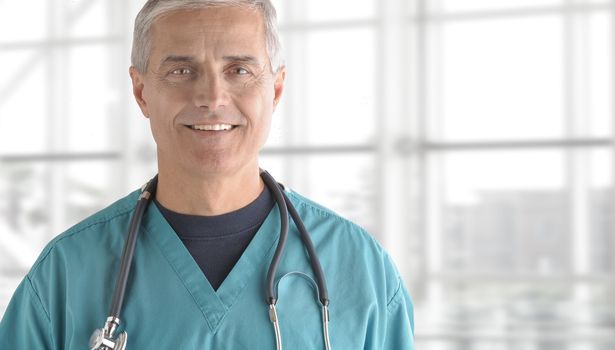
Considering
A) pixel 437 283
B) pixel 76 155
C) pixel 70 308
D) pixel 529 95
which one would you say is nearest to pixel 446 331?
pixel 437 283

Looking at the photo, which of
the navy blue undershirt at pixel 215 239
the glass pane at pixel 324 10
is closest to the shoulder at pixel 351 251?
the navy blue undershirt at pixel 215 239

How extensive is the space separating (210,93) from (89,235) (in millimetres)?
288

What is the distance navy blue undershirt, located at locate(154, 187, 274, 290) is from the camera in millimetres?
1089

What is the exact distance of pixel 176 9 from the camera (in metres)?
1.01

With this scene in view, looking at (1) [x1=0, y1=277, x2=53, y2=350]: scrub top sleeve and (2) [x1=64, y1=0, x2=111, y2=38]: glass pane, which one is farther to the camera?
(2) [x1=64, y1=0, x2=111, y2=38]: glass pane

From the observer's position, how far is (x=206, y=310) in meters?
1.06

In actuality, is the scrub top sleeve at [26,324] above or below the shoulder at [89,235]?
below

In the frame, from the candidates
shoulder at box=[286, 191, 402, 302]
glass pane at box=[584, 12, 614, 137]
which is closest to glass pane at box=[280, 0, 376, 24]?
glass pane at box=[584, 12, 614, 137]

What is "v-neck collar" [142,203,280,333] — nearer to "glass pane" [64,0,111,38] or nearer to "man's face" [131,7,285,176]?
"man's face" [131,7,285,176]

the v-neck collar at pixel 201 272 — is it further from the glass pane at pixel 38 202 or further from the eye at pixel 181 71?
the glass pane at pixel 38 202

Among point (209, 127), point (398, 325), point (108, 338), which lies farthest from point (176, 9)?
point (398, 325)

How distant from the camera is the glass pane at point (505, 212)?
271 centimetres

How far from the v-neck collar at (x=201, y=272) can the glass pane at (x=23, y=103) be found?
8.06 feet

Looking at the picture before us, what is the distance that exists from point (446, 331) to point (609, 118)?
901 mm
